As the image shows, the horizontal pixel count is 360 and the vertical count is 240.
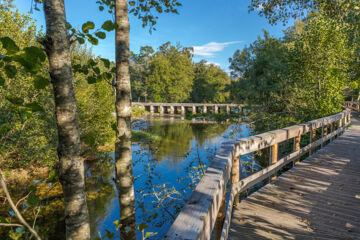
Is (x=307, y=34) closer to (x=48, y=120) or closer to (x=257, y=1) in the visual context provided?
(x=257, y=1)

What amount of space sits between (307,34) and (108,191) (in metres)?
13.1

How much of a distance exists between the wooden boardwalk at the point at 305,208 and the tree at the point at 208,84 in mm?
48670

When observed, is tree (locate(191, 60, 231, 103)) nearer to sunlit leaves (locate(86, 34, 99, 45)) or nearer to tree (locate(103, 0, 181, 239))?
tree (locate(103, 0, 181, 239))

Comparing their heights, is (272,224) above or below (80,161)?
below

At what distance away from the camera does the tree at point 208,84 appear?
179 feet

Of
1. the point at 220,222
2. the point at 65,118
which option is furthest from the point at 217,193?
the point at 65,118

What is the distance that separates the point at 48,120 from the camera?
11695 millimetres

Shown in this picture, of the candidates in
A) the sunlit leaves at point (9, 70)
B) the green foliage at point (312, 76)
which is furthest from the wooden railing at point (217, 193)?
the green foliage at point (312, 76)

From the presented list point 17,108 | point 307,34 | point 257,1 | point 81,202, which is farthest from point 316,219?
point 307,34

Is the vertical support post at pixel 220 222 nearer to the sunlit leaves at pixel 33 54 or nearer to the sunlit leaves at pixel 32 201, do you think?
the sunlit leaves at pixel 32 201

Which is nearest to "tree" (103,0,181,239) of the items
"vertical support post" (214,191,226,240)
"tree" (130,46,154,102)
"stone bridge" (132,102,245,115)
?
"vertical support post" (214,191,226,240)

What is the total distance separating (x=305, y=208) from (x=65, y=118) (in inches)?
148

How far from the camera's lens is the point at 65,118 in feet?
4.82

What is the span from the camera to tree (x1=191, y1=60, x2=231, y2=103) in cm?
5451
